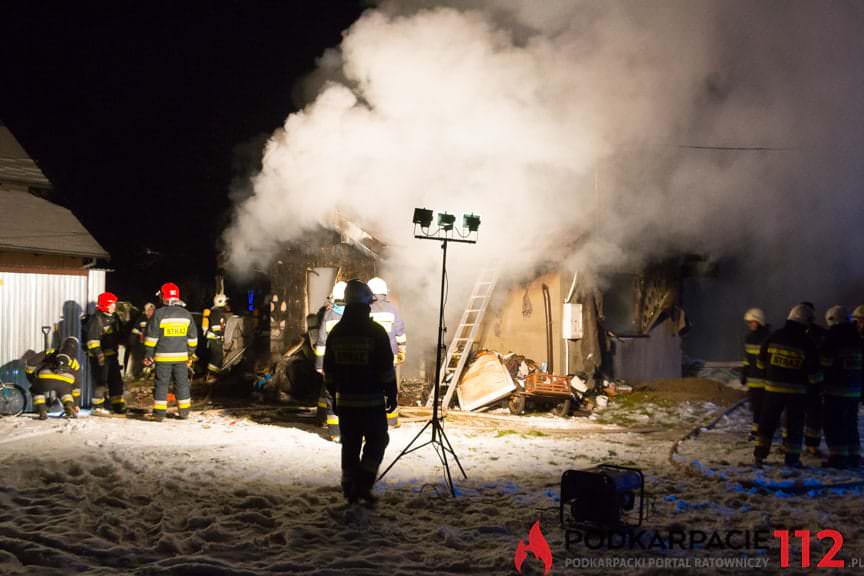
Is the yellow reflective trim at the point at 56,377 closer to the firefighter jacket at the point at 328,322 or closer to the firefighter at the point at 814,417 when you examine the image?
the firefighter jacket at the point at 328,322

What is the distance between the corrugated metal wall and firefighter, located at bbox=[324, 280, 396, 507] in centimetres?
731

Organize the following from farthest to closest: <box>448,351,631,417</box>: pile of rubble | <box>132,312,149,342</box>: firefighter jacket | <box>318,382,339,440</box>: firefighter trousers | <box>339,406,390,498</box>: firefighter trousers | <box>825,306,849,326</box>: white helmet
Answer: <box>448,351,631,417</box>: pile of rubble → <box>132,312,149,342</box>: firefighter jacket → <box>318,382,339,440</box>: firefighter trousers → <box>825,306,849,326</box>: white helmet → <box>339,406,390,498</box>: firefighter trousers

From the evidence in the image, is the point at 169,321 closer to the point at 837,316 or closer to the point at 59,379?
the point at 59,379

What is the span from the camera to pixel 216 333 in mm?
15195

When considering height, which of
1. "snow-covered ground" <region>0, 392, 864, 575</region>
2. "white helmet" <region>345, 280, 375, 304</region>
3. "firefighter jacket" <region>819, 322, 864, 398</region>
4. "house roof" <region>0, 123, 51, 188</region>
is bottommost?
"snow-covered ground" <region>0, 392, 864, 575</region>

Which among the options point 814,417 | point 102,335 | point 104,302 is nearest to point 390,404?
point 814,417

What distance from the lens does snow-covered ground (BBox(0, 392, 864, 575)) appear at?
4684 millimetres

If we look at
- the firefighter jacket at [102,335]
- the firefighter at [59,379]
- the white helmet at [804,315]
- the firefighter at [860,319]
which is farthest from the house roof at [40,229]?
the firefighter at [860,319]

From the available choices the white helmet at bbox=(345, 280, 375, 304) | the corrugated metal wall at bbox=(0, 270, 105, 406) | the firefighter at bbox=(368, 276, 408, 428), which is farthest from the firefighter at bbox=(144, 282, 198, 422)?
the white helmet at bbox=(345, 280, 375, 304)

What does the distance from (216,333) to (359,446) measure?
9.91 metres

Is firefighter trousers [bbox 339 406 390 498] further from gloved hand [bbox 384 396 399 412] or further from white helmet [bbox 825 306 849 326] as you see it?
white helmet [bbox 825 306 849 326]

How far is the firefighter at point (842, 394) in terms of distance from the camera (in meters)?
7.79

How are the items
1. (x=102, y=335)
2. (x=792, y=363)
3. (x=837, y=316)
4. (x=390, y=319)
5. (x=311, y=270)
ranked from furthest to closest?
(x=311, y=270) < (x=102, y=335) < (x=390, y=319) < (x=837, y=316) < (x=792, y=363)

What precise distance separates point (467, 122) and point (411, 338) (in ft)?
13.8
